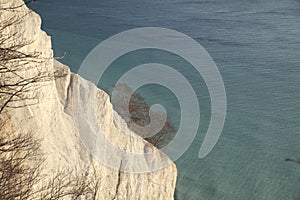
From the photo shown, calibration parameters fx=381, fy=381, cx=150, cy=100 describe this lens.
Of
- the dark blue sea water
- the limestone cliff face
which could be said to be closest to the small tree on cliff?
the dark blue sea water

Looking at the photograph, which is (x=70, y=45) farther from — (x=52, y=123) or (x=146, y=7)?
(x=52, y=123)

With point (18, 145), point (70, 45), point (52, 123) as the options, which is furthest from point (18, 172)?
point (70, 45)

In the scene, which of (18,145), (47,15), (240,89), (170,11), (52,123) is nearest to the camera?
(18,145)

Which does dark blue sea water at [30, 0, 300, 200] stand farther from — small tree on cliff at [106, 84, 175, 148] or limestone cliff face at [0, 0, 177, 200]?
limestone cliff face at [0, 0, 177, 200]

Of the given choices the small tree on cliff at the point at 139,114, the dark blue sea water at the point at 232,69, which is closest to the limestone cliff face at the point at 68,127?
the dark blue sea water at the point at 232,69

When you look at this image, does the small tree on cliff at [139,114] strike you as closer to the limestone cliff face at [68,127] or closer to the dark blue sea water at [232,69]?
the dark blue sea water at [232,69]

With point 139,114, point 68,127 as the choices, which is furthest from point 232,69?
point 68,127

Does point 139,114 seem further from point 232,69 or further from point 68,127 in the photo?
point 68,127
